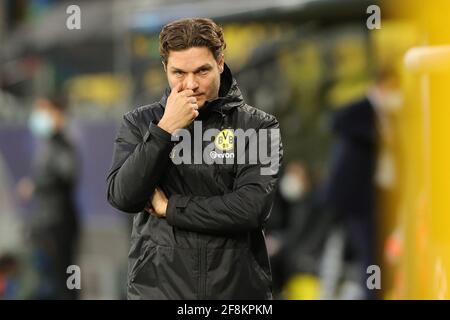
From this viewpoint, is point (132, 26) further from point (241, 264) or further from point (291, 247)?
point (241, 264)

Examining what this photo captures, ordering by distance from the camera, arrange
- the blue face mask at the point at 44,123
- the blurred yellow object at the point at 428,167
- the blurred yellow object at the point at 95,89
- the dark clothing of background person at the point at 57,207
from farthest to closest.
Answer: the blurred yellow object at the point at 95,89
the blue face mask at the point at 44,123
the dark clothing of background person at the point at 57,207
the blurred yellow object at the point at 428,167

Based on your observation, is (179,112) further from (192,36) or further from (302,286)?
(302,286)

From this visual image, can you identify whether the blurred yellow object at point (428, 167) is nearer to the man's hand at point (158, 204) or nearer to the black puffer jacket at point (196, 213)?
the black puffer jacket at point (196, 213)

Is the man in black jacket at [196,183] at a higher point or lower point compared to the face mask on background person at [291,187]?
higher

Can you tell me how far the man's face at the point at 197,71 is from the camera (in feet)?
10.1

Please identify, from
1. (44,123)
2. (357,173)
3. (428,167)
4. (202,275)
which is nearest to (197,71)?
(202,275)

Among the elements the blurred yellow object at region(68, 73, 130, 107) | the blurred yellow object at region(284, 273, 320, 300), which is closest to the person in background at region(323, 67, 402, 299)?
the blurred yellow object at region(284, 273, 320, 300)

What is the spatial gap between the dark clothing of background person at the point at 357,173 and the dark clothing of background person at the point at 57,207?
10.1 feet

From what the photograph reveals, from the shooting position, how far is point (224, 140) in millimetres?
3121

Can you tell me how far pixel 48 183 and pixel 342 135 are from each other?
11.0 ft

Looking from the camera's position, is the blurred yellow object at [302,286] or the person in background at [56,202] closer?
the blurred yellow object at [302,286]

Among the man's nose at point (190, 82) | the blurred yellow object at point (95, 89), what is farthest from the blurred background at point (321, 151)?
the blurred yellow object at point (95, 89)

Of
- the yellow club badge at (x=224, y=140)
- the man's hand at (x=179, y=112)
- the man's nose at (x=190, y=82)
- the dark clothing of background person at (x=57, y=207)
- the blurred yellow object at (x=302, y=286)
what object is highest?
the man's nose at (x=190, y=82)

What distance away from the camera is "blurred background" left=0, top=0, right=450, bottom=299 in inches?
155
